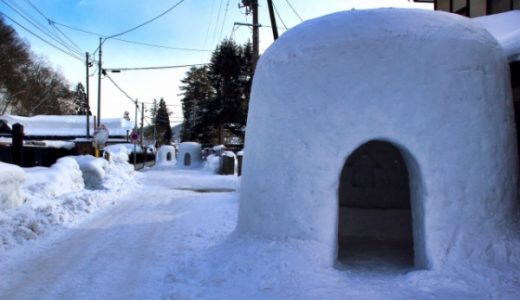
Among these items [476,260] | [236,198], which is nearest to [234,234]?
[476,260]

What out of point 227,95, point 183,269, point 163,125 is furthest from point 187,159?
point 163,125

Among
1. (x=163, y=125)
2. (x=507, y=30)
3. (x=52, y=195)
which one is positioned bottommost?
(x=52, y=195)

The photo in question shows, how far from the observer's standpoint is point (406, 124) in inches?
219

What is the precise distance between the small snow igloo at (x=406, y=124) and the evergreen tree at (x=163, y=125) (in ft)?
232

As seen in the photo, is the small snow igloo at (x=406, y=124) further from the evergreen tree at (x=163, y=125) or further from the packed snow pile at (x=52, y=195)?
the evergreen tree at (x=163, y=125)

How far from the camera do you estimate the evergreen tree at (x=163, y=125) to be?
7594 centimetres

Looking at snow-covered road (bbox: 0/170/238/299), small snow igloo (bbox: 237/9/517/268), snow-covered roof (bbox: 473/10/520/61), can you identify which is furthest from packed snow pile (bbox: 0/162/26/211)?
snow-covered roof (bbox: 473/10/520/61)

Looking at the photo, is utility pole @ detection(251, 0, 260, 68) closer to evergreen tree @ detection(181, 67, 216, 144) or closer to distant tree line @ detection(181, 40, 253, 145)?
distant tree line @ detection(181, 40, 253, 145)

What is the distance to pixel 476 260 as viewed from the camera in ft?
17.8

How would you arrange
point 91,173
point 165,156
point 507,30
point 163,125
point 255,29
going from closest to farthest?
point 507,30, point 91,173, point 255,29, point 165,156, point 163,125

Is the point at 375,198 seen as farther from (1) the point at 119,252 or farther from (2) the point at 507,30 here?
(1) the point at 119,252

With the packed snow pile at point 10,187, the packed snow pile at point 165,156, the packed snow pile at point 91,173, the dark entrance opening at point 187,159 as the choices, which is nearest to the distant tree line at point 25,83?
the packed snow pile at point 165,156

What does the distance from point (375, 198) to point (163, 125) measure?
71234mm

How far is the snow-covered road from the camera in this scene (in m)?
5.60
